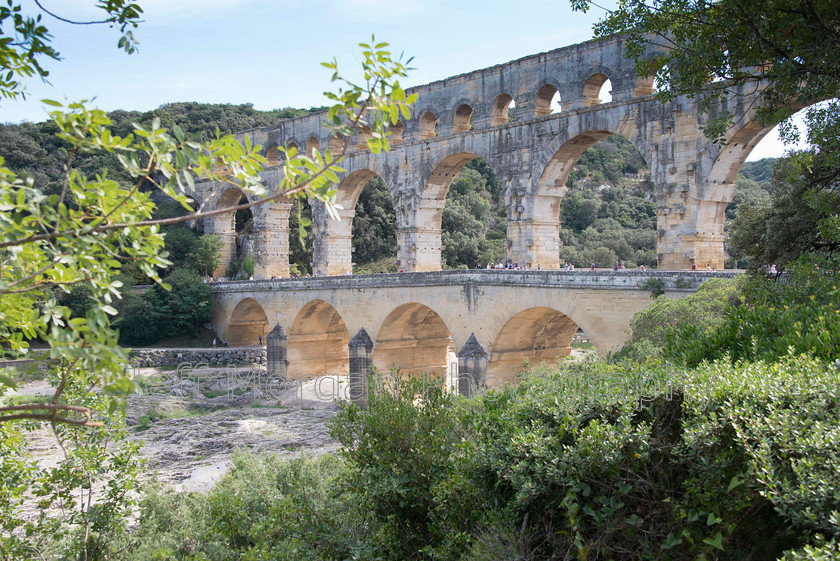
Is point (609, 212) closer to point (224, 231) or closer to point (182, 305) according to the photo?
point (224, 231)

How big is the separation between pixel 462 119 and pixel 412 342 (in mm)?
7282

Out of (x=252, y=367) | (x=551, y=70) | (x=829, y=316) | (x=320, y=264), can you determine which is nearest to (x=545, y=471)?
(x=829, y=316)

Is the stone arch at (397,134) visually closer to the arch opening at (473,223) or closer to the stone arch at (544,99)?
the stone arch at (544,99)

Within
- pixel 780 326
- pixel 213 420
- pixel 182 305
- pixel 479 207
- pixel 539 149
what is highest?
pixel 479 207

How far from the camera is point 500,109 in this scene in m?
21.8

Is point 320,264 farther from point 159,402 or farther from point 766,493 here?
point 766,493

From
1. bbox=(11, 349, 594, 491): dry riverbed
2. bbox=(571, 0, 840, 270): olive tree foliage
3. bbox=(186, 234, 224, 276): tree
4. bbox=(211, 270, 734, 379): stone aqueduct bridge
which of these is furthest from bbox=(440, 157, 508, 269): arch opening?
bbox=(571, 0, 840, 270): olive tree foliage

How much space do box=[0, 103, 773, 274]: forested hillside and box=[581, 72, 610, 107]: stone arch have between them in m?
17.7

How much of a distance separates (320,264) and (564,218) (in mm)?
21348

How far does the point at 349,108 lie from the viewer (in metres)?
3.89

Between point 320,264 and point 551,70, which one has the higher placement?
point 551,70

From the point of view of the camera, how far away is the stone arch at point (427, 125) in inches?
933

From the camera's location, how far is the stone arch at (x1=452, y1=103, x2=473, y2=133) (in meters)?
22.6

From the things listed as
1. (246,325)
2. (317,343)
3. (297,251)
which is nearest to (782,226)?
(317,343)
